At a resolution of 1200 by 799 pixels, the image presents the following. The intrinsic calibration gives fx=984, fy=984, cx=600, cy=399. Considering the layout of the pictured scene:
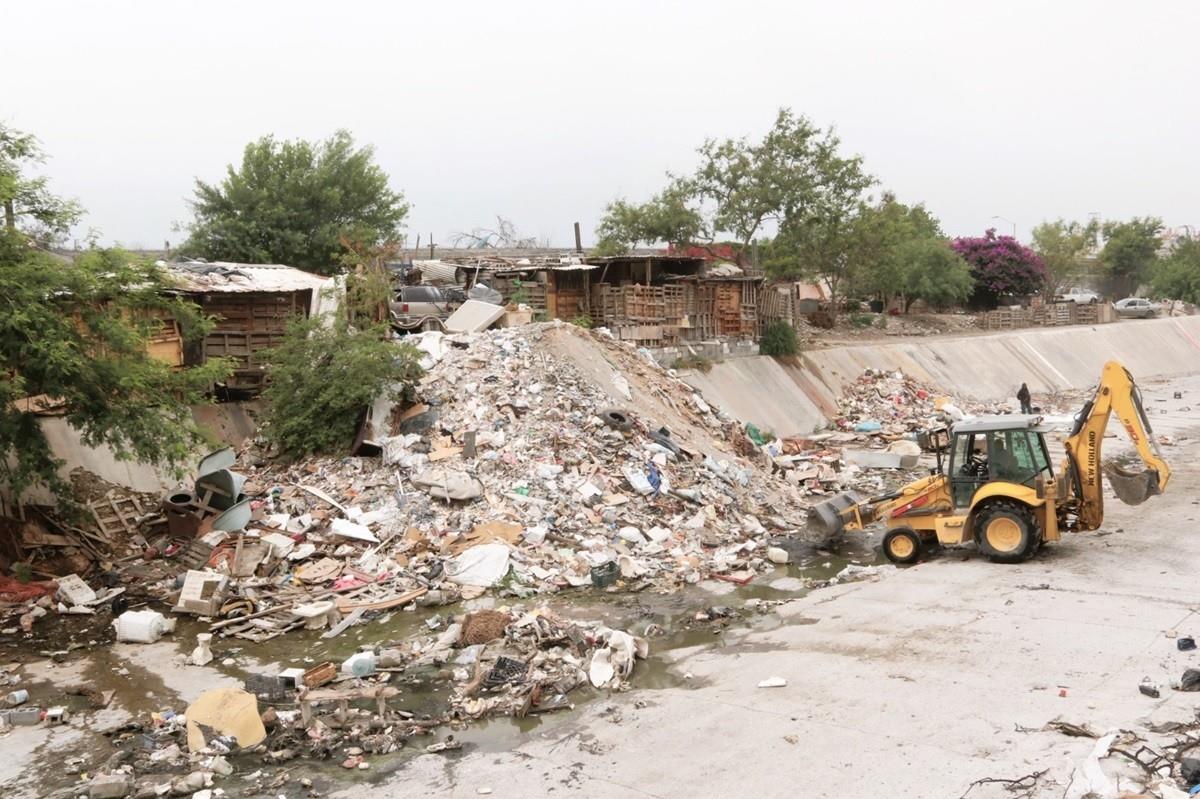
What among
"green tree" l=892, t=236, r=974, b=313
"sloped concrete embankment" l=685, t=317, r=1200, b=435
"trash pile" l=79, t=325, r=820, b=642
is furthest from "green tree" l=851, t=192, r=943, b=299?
"trash pile" l=79, t=325, r=820, b=642

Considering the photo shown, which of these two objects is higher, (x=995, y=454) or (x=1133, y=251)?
(x=1133, y=251)

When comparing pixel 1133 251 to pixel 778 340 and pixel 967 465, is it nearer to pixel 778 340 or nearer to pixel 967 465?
pixel 778 340

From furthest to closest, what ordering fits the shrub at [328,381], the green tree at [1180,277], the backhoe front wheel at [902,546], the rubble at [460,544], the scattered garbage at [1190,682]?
the green tree at [1180,277] < the shrub at [328,381] < the backhoe front wheel at [902,546] < the rubble at [460,544] < the scattered garbage at [1190,682]

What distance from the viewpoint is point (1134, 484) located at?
12.0 meters

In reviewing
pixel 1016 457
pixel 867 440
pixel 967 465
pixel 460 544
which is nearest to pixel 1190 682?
pixel 1016 457

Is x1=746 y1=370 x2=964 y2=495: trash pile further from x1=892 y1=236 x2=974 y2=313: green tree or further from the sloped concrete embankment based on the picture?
x1=892 y1=236 x2=974 y2=313: green tree

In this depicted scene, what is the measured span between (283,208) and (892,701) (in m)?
25.5

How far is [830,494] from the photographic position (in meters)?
17.9

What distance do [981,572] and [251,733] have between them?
848 centimetres

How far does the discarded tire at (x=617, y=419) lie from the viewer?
16.0m

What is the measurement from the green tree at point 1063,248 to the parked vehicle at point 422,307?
1601 inches

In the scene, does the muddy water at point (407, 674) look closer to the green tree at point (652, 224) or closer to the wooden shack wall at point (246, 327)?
the wooden shack wall at point (246, 327)

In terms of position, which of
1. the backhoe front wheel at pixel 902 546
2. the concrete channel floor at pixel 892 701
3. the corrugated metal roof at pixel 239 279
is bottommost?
the concrete channel floor at pixel 892 701

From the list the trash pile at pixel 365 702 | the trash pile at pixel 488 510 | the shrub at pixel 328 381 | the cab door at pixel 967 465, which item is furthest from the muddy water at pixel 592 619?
the shrub at pixel 328 381
